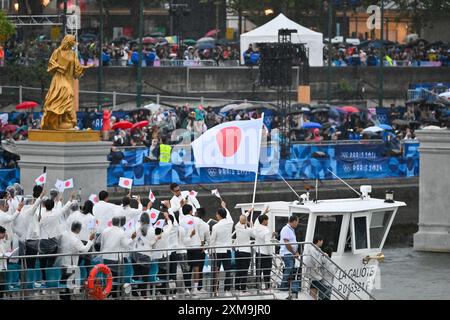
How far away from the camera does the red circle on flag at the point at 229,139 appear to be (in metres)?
32.5

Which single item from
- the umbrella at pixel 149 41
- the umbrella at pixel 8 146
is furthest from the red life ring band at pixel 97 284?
the umbrella at pixel 149 41

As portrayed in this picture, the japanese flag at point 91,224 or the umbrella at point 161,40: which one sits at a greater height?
the umbrella at point 161,40

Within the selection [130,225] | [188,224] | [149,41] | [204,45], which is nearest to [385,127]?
[204,45]

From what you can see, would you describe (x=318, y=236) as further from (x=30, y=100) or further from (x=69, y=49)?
(x=30, y=100)

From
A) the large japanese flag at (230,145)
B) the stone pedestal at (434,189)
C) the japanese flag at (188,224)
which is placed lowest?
the stone pedestal at (434,189)

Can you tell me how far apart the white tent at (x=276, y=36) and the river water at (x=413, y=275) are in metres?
22.9

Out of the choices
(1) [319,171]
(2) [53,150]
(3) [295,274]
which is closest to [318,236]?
(3) [295,274]

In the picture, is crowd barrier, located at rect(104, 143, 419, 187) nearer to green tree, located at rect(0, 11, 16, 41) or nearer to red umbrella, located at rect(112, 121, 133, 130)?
red umbrella, located at rect(112, 121, 133, 130)

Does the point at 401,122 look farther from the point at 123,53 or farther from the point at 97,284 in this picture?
the point at 97,284

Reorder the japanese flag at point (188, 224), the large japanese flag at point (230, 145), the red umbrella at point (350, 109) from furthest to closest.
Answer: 1. the red umbrella at point (350, 109)
2. the large japanese flag at point (230, 145)
3. the japanese flag at point (188, 224)

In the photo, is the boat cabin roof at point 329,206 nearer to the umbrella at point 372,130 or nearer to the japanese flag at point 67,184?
the japanese flag at point 67,184

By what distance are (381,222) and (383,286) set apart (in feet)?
16.0

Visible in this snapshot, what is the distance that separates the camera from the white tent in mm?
67062

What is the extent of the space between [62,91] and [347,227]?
21.3 feet
